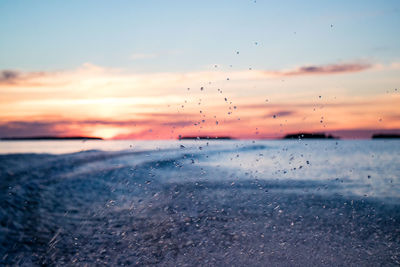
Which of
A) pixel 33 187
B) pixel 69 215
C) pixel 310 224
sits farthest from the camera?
pixel 33 187

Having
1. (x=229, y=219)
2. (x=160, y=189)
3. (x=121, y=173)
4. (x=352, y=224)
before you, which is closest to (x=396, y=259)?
(x=352, y=224)

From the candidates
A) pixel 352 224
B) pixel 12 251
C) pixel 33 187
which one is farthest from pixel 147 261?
pixel 33 187

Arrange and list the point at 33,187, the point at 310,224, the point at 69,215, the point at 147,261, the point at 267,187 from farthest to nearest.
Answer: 1. the point at 267,187
2. the point at 33,187
3. the point at 69,215
4. the point at 310,224
5. the point at 147,261

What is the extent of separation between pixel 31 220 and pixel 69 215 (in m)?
0.83

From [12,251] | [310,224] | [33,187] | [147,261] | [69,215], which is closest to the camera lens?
[147,261]

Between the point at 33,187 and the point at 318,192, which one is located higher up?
the point at 33,187

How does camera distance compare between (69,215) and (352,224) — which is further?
(69,215)

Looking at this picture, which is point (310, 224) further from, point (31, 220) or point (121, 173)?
point (121, 173)

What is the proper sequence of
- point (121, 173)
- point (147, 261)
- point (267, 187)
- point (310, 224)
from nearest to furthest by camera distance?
point (147, 261) → point (310, 224) → point (267, 187) → point (121, 173)

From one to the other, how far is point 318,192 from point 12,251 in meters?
8.70

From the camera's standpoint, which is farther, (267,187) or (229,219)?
(267,187)

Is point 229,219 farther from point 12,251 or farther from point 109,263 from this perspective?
point 12,251

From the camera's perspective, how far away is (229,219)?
769 centimetres

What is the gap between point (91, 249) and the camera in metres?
5.92
